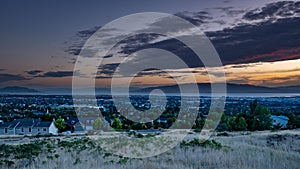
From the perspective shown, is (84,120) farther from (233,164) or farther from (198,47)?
(233,164)

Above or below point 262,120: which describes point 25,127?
below

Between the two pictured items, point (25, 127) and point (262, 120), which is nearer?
point (262, 120)

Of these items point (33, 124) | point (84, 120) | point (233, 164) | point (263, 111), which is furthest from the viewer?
point (84, 120)

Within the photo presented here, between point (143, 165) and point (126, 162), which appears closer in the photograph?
point (143, 165)

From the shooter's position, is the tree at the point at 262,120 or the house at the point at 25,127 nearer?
the tree at the point at 262,120

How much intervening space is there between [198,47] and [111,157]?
31.2 feet

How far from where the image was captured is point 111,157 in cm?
1159

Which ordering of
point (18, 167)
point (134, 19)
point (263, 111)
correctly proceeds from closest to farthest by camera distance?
point (18, 167) < point (134, 19) < point (263, 111)

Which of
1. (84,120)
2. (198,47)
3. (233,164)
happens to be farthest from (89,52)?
(84,120)

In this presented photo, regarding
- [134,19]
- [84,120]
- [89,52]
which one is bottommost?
[84,120]

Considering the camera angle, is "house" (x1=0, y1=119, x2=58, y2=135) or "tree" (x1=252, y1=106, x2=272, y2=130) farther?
"house" (x1=0, y1=119, x2=58, y2=135)

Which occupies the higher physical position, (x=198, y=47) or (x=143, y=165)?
(x=198, y=47)

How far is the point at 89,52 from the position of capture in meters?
17.8

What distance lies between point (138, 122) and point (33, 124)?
23.5 meters
